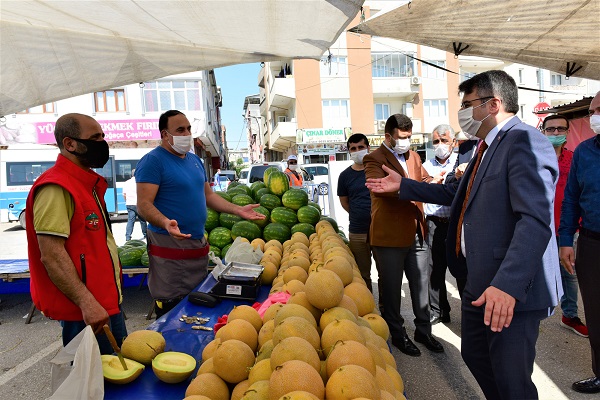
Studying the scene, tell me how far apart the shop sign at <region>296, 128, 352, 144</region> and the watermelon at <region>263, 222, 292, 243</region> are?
A: 25.6m

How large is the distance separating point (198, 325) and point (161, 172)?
1.38 m

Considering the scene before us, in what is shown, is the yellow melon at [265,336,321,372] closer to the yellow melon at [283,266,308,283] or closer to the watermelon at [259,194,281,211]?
the yellow melon at [283,266,308,283]

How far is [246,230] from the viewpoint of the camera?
5.21 m

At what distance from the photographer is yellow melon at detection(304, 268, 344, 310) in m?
2.03

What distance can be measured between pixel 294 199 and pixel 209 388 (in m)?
4.05

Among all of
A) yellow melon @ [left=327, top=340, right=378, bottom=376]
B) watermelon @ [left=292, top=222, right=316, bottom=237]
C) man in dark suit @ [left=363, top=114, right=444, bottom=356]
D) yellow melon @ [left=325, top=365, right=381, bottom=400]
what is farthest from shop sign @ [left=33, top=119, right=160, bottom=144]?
yellow melon @ [left=325, top=365, right=381, bottom=400]

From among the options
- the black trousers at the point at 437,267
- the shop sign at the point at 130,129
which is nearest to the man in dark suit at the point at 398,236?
the black trousers at the point at 437,267

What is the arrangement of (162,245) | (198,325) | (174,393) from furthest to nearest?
1. (162,245)
2. (198,325)
3. (174,393)

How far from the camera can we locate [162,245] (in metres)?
3.43

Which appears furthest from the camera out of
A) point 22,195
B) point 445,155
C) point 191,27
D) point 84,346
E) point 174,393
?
point 22,195

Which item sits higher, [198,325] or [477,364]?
[198,325]

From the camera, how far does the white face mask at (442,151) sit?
519 centimetres

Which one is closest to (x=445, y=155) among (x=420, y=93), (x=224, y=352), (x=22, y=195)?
(x=224, y=352)

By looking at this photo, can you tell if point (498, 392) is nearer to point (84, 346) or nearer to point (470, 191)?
point (470, 191)
